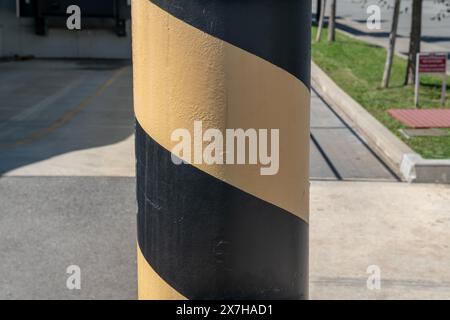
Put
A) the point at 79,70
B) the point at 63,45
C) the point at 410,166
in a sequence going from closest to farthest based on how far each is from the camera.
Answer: the point at 410,166 < the point at 79,70 < the point at 63,45

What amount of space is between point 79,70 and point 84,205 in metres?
17.5

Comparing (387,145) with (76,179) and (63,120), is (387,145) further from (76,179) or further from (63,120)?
(63,120)

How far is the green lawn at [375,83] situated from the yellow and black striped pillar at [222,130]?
1019 centimetres

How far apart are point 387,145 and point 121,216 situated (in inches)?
220

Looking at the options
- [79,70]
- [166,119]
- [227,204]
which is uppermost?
[166,119]

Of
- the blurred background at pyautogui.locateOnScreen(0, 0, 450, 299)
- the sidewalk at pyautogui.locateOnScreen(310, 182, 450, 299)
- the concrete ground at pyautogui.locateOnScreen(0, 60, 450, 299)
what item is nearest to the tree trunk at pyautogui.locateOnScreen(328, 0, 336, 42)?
the blurred background at pyautogui.locateOnScreen(0, 0, 450, 299)

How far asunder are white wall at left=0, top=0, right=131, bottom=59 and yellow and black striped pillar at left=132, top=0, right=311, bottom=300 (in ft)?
95.7

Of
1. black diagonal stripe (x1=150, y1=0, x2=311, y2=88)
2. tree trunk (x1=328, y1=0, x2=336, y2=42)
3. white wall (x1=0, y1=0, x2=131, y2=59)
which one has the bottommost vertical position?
white wall (x1=0, y1=0, x2=131, y2=59)

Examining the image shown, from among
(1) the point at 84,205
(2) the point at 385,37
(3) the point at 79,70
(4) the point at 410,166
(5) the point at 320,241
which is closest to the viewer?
(5) the point at 320,241

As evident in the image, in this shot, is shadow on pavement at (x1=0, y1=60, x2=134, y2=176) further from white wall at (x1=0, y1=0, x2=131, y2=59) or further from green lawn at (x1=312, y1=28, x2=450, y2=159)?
green lawn at (x1=312, y1=28, x2=450, y2=159)

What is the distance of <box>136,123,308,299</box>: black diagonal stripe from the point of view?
4.86 ft

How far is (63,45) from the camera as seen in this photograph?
99.1 feet

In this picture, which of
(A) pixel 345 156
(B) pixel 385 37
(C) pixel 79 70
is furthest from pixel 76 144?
(B) pixel 385 37

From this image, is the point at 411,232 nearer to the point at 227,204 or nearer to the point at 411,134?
the point at 411,134
